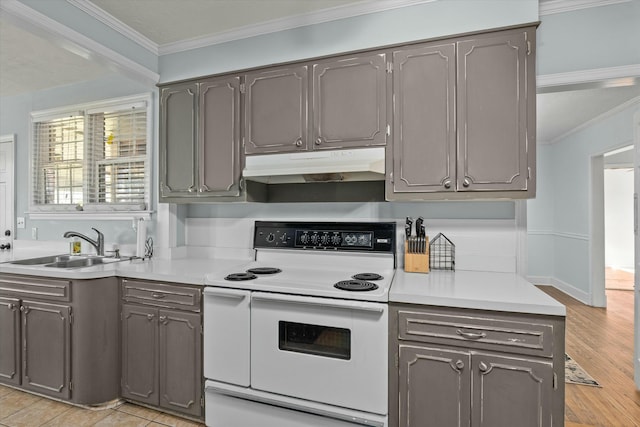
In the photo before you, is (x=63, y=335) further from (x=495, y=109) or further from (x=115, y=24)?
(x=495, y=109)

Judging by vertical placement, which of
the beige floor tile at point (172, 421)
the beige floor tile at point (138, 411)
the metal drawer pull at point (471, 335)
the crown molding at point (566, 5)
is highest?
the crown molding at point (566, 5)

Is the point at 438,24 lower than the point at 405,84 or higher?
higher

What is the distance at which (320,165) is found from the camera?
210 centimetres

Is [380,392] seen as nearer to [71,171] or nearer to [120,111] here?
[120,111]

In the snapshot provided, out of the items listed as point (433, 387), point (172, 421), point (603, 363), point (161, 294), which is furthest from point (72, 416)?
point (603, 363)

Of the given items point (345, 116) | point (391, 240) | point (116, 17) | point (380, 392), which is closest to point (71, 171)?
point (116, 17)

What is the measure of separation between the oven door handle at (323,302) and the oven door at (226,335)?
120 millimetres

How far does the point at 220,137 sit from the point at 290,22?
913 millimetres

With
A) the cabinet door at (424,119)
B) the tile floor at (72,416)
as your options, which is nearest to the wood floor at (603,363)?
the cabinet door at (424,119)

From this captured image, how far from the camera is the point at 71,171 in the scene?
10.9 feet

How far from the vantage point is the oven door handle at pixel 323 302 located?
167 cm

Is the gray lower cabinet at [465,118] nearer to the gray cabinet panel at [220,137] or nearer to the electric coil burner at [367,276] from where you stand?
the electric coil burner at [367,276]

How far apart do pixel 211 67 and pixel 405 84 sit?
147cm

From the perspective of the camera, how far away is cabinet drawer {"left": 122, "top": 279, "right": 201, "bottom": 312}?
2.08 metres
